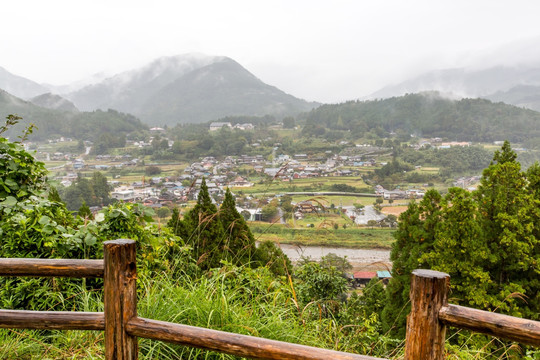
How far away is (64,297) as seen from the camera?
7.47 ft

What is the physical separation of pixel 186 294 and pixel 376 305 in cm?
981

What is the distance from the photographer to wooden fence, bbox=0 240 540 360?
3.51 feet

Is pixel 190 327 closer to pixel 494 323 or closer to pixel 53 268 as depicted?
pixel 53 268

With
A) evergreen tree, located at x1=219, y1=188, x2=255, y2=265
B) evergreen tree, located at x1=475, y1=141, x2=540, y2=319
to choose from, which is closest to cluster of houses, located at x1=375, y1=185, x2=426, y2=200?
evergreen tree, located at x1=475, y1=141, x2=540, y2=319

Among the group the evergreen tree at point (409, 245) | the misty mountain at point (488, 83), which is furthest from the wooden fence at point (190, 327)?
the misty mountain at point (488, 83)

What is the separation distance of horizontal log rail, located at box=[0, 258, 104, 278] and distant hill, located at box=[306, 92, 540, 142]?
6425cm

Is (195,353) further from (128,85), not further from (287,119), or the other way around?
(128,85)

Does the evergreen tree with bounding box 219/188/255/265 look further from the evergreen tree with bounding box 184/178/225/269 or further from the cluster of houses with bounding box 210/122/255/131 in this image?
the cluster of houses with bounding box 210/122/255/131

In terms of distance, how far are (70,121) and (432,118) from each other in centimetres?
6188

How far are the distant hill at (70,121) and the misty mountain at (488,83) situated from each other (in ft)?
206

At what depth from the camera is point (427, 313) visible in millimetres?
1089

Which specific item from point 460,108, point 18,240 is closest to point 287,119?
point 460,108

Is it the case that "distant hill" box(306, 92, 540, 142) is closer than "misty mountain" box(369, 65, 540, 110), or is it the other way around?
"distant hill" box(306, 92, 540, 142)

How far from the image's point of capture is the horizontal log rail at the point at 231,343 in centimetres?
119
